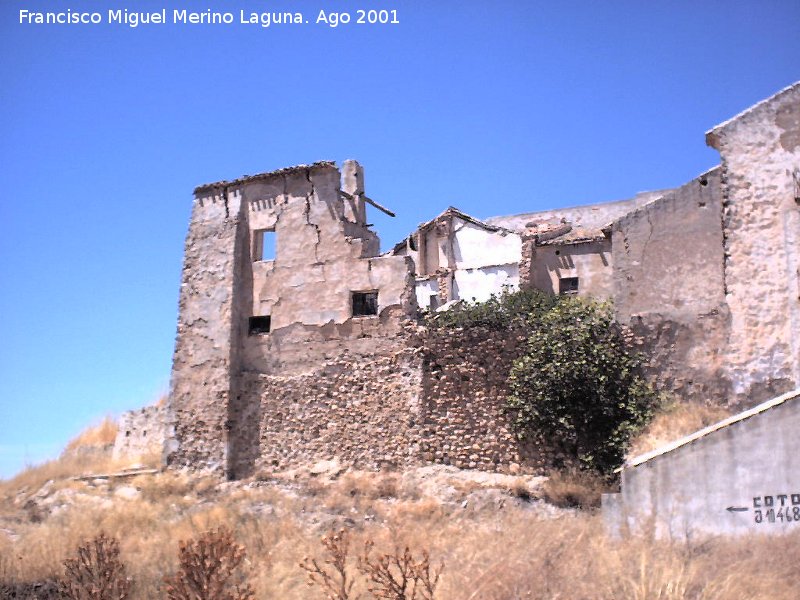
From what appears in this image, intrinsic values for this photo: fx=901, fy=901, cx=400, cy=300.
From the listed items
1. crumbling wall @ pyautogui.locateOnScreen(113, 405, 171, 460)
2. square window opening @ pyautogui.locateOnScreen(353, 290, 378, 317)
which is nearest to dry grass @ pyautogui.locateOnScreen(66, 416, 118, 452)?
crumbling wall @ pyautogui.locateOnScreen(113, 405, 171, 460)

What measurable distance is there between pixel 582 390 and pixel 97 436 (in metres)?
17.1

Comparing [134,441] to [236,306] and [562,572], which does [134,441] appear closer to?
[236,306]

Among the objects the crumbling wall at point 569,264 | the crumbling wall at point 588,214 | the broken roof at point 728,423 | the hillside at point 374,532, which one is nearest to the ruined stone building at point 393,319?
the hillside at point 374,532

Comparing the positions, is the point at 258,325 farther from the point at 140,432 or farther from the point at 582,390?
the point at 582,390

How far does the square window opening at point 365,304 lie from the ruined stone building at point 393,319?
4 centimetres

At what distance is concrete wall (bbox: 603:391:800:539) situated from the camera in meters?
12.2

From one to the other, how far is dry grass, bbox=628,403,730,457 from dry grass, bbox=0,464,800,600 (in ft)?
5.29

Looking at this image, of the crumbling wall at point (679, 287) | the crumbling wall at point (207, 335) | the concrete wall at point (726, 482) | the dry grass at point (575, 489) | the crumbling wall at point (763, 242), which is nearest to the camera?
the concrete wall at point (726, 482)

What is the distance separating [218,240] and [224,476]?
5761mm

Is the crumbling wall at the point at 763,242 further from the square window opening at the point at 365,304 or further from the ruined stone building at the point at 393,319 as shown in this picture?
the square window opening at the point at 365,304

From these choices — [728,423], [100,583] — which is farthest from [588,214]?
[100,583]

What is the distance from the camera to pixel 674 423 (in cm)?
1578

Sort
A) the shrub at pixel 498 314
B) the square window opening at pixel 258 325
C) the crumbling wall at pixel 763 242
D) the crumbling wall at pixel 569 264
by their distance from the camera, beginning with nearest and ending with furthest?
1. the crumbling wall at pixel 763 242
2. the shrub at pixel 498 314
3. the square window opening at pixel 258 325
4. the crumbling wall at pixel 569 264

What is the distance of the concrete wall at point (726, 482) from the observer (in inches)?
481
